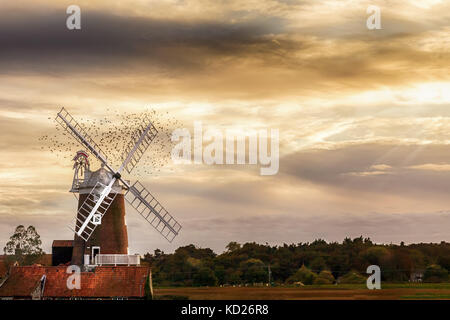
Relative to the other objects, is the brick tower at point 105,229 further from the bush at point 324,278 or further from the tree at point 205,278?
the bush at point 324,278

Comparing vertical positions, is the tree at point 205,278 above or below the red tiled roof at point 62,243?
below

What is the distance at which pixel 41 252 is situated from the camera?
89.1 meters

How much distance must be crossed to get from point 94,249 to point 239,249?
50571mm

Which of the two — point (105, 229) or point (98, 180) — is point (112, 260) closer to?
point (105, 229)

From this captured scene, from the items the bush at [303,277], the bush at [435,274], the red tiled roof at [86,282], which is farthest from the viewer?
the bush at [303,277]

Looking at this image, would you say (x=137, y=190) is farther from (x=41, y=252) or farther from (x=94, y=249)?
(x=41, y=252)

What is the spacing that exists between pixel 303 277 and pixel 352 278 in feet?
20.0

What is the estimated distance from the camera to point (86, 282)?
57.4 metres

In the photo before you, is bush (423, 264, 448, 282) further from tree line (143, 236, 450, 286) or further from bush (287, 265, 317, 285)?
bush (287, 265, 317, 285)

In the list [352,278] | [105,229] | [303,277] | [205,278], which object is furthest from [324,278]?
[105,229]

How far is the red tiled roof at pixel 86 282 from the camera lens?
56.4 meters

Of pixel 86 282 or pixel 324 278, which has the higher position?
pixel 86 282

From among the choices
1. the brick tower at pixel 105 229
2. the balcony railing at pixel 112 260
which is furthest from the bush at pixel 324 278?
the balcony railing at pixel 112 260
